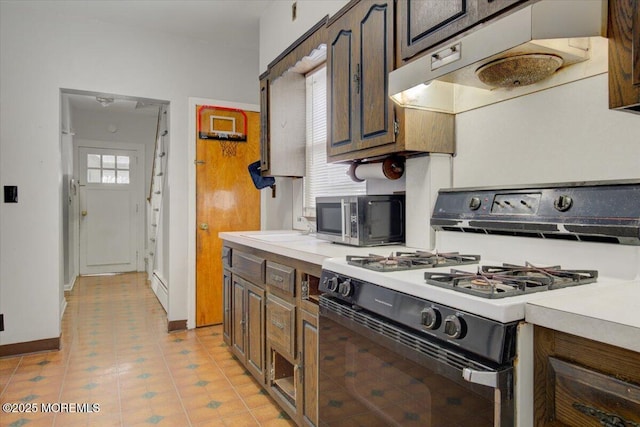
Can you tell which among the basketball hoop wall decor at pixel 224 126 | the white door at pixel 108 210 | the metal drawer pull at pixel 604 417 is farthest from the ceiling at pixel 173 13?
the white door at pixel 108 210

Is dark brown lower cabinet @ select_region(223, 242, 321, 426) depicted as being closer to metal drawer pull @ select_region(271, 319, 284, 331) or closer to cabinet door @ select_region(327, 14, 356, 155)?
metal drawer pull @ select_region(271, 319, 284, 331)

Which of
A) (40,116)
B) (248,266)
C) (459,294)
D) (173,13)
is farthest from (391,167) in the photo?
(40,116)

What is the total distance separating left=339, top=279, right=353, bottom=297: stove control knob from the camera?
1.40 meters

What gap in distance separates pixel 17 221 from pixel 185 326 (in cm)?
160

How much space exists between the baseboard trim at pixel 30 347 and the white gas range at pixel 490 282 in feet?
8.62

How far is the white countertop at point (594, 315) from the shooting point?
2.38 ft

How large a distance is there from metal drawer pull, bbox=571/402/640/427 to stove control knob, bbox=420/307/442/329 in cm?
31

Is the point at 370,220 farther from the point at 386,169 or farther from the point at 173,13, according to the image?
the point at 173,13

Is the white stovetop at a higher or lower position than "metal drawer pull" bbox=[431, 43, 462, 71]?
lower

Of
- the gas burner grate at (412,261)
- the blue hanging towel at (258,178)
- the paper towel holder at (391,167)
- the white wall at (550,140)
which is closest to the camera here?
the white wall at (550,140)

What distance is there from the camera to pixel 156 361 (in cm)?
→ 297

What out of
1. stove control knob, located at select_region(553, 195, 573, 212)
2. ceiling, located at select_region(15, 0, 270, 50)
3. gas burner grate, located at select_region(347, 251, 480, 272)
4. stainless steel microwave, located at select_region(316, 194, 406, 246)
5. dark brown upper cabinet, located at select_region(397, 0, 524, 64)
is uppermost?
ceiling, located at select_region(15, 0, 270, 50)

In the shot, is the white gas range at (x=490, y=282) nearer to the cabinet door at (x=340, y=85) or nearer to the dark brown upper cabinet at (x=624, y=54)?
the dark brown upper cabinet at (x=624, y=54)

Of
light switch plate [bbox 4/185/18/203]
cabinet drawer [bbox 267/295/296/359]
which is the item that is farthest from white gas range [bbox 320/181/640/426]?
light switch plate [bbox 4/185/18/203]
